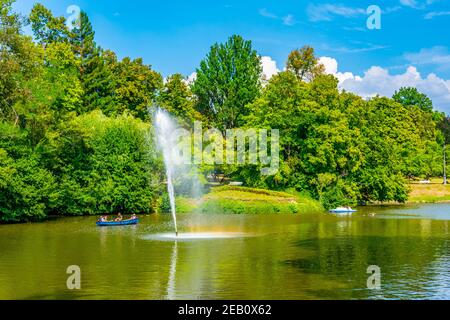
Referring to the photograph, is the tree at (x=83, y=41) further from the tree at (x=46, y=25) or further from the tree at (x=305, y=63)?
the tree at (x=305, y=63)

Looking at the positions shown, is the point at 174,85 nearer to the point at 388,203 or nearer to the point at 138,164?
the point at 138,164

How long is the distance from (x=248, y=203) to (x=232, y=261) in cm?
3476

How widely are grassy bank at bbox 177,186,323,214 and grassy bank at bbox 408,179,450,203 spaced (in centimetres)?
2637

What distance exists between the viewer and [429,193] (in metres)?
89.7

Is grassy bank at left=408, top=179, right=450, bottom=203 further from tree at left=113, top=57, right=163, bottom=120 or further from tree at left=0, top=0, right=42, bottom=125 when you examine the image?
tree at left=0, top=0, right=42, bottom=125

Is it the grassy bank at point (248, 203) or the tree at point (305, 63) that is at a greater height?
the tree at point (305, 63)

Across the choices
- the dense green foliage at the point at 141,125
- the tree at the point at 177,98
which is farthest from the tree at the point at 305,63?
the tree at the point at 177,98

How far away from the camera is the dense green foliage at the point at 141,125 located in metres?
53.0

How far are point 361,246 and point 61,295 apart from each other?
65.1 ft

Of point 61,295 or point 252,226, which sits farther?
point 252,226

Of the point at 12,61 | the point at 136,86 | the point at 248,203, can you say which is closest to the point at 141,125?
the point at 248,203

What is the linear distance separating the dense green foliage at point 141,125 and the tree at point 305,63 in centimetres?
25

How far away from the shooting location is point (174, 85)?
91.5 metres
